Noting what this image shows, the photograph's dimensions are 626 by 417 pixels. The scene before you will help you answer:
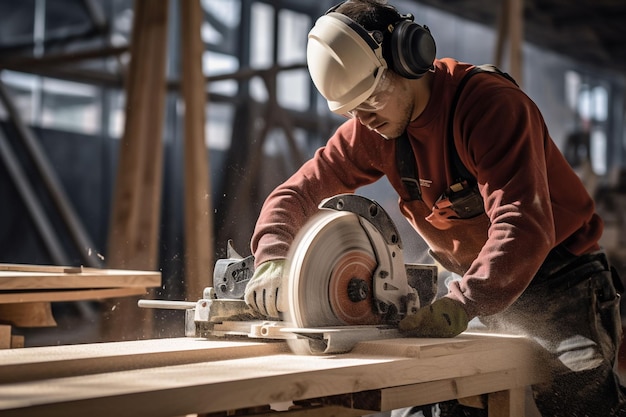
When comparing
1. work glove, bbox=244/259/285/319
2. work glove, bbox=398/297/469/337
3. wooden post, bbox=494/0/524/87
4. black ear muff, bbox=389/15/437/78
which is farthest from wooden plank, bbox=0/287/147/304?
wooden post, bbox=494/0/524/87

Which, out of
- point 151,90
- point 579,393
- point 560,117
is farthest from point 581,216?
point 560,117

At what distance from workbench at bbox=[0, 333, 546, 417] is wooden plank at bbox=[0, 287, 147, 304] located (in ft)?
3.16

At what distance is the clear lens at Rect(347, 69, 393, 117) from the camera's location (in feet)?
7.79

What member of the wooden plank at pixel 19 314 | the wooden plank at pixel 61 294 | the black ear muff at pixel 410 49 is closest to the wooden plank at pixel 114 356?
the black ear muff at pixel 410 49

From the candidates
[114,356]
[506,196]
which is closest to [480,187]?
[506,196]

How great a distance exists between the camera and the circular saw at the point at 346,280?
2182mm

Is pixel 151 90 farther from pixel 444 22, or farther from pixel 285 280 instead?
pixel 444 22

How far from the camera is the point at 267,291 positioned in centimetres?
235

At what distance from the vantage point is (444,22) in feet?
25.6

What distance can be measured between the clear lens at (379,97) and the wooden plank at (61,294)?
4.77 feet

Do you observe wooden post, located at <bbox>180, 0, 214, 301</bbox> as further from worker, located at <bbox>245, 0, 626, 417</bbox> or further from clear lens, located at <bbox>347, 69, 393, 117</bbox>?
clear lens, located at <bbox>347, 69, 393, 117</bbox>

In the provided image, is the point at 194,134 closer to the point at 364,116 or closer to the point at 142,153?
the point at 142,153

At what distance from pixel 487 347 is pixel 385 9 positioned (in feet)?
3.29

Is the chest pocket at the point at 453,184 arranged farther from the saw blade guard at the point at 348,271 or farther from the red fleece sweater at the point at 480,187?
the saw blade guard at the point at 348,271
